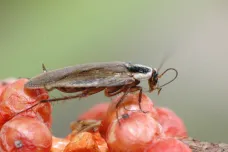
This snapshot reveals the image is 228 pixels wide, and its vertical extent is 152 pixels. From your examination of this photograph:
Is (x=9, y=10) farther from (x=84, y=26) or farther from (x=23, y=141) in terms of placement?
(x=23, y=141)

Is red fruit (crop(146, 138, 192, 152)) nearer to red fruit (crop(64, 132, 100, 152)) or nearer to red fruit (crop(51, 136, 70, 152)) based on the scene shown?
red fruit (crop(64, 132, 100, 152))

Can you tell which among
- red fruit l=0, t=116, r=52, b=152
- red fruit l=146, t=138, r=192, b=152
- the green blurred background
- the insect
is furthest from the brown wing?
the green blurred background

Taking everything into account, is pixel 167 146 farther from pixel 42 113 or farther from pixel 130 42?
pixel 130 42

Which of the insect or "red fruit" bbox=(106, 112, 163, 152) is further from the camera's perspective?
the insect

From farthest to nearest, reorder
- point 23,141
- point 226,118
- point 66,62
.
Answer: point 66,62, point 226,118, point 23,141

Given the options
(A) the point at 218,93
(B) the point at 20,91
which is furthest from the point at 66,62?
(B) the point at 20,91

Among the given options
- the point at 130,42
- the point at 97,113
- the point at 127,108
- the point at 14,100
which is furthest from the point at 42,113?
the point at 130,42
